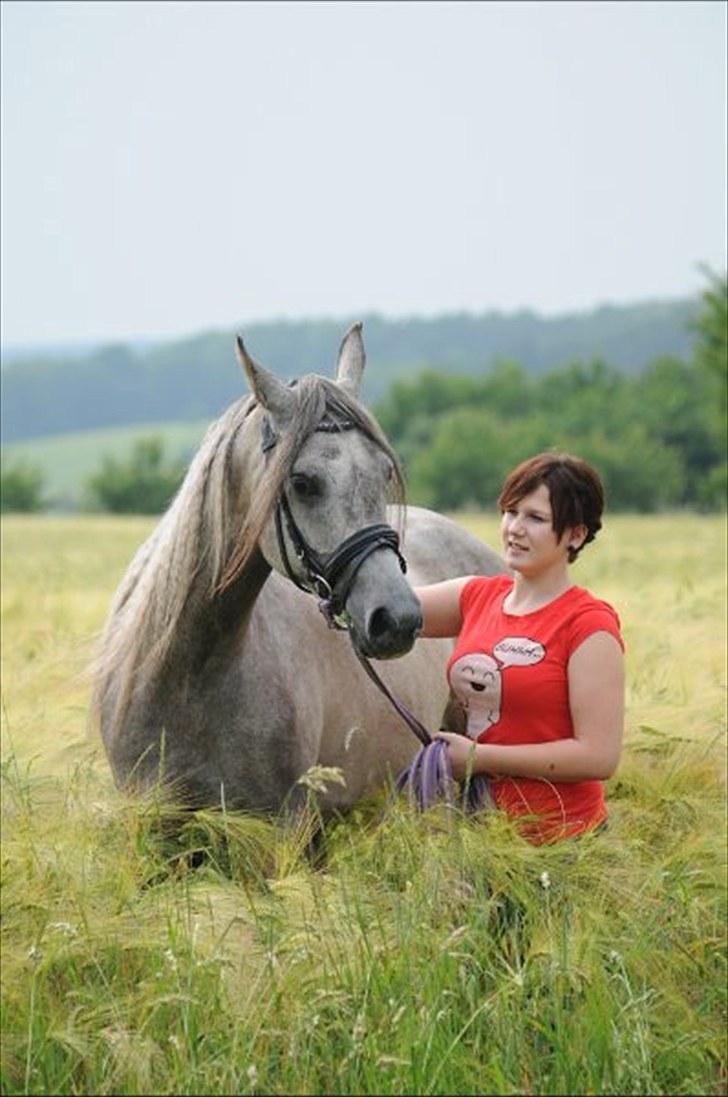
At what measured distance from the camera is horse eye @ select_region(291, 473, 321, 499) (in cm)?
455

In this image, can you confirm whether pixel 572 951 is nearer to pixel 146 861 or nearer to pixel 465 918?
pixel 465 918

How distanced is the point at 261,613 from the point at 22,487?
228ft

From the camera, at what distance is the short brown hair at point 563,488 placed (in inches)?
178

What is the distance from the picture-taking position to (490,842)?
13.3 ft

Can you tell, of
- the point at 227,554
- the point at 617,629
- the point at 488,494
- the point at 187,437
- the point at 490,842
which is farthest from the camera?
the point at 187,437

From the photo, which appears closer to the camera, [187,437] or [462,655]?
[462,655]

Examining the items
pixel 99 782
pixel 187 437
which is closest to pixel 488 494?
pixel 187 437

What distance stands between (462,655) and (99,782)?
50.9 inches

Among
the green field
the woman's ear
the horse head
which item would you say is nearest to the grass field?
Answer: the horse head

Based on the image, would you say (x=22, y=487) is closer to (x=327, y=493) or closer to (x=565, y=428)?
(x=565, y=428)

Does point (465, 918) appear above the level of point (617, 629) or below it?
below

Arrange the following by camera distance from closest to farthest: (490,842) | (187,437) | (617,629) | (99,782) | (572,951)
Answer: (572,951)
(490,842)
(617,629)
(99,782)
(187,437)

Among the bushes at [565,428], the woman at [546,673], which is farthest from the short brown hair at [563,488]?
the bushes at [565,428]

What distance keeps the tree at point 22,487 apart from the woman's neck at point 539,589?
215 ft
